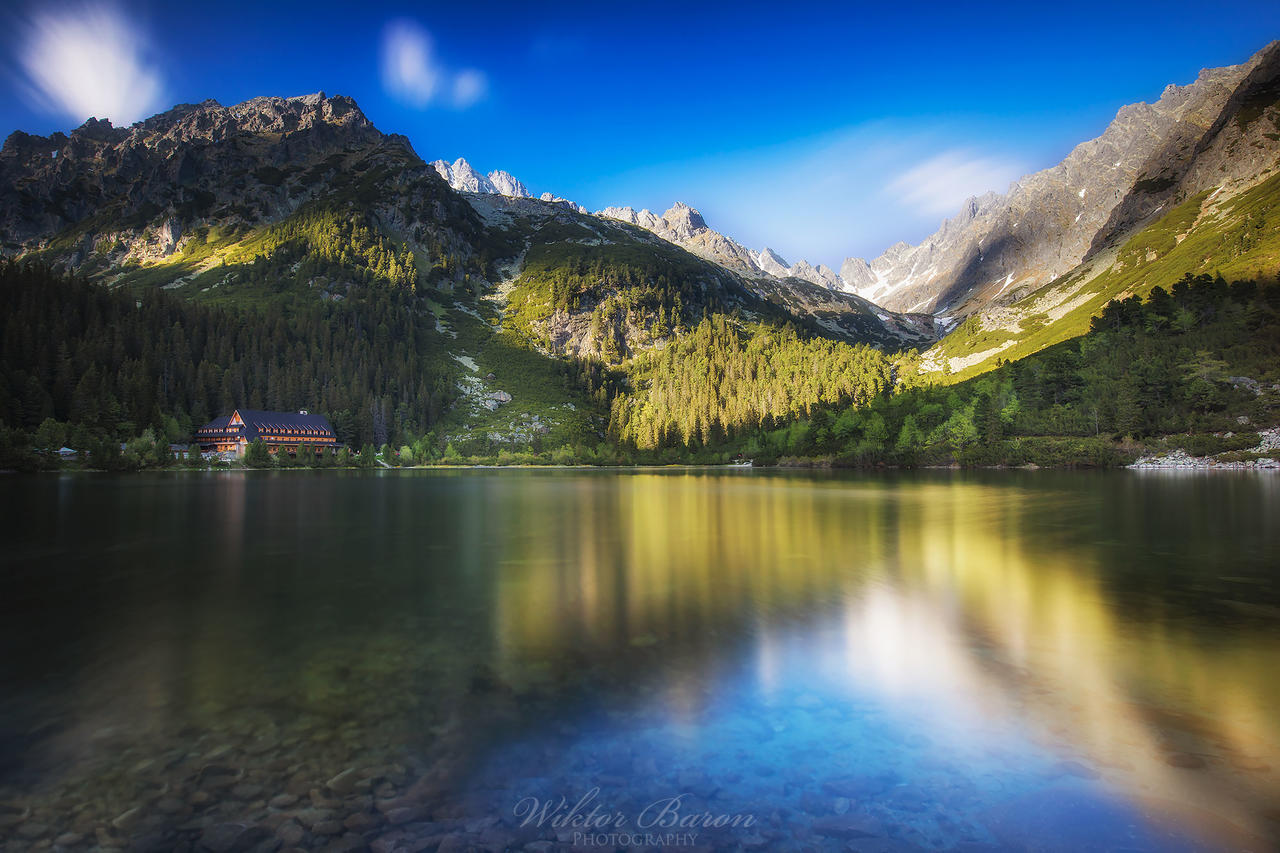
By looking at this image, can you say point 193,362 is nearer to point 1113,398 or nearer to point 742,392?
point 742,392

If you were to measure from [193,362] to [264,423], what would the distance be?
2774 cm

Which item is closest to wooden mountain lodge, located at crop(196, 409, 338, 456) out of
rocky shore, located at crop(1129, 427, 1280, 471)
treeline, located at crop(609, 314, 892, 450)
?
treeline, located at crop(609, 314, 892, 450)

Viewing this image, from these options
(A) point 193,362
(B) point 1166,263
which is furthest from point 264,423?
(B) point 1166,263

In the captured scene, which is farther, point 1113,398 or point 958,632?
point 1113,398

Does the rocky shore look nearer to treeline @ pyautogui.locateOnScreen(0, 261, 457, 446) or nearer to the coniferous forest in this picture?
the coniferous forest

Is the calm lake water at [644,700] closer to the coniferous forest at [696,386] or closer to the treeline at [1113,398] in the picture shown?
the treeline at [1113,398]

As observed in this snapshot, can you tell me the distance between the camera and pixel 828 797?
6164mm

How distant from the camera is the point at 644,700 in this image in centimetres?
857

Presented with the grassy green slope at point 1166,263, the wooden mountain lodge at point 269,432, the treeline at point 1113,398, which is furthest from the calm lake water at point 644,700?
the grassy green slope at point 1166,263

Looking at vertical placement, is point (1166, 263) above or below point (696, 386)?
above

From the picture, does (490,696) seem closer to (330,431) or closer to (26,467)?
(26,467)

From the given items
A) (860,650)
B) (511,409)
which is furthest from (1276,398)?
(511,409)

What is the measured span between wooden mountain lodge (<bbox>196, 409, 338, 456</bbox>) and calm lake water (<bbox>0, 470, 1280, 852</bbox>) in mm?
106932

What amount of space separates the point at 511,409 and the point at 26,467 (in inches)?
3959
